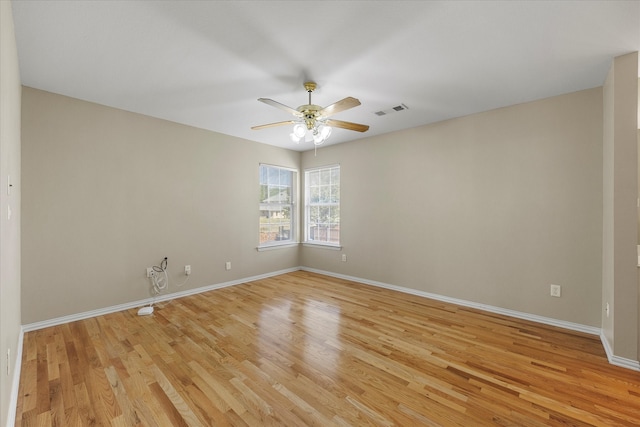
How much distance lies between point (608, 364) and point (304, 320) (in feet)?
8.65

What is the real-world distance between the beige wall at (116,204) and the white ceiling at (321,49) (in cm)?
44

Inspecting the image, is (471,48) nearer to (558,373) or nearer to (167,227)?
(558,373)

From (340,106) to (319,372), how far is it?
216 centimetres

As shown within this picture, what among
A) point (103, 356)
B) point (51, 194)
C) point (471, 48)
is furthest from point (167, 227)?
point (471, 48)

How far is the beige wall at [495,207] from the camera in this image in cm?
279

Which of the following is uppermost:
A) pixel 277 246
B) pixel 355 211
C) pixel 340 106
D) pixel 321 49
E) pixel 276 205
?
pixel 321 49

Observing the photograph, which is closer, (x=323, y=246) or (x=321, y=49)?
(x=321, y=49)

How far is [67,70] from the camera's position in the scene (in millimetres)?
2436

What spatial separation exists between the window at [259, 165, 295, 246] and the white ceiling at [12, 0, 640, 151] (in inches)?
83.4

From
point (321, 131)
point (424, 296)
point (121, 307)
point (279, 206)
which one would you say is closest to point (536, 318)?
point (424, 296)

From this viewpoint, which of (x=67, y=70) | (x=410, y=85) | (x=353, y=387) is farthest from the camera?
(x=410, y=85)

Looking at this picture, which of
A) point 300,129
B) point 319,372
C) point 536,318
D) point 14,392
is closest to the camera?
point 14,392

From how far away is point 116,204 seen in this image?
3324 mm

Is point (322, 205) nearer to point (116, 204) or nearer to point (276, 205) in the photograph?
point (276, 205)
